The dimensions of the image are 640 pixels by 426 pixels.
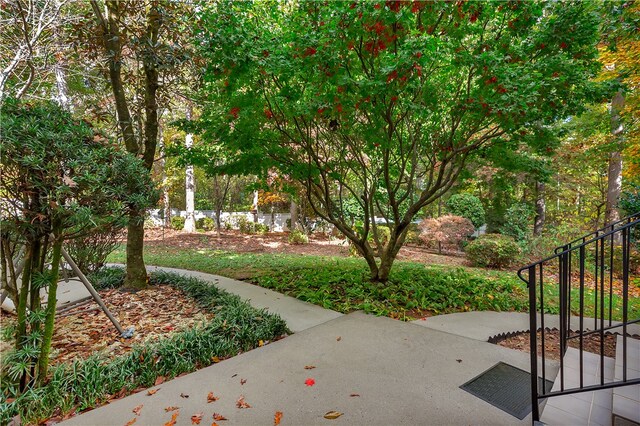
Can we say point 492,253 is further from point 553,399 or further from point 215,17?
point 215,17

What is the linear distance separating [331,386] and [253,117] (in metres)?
3.62

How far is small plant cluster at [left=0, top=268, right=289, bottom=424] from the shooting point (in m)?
2.15

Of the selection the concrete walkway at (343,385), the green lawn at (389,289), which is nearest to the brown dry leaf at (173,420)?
the concrete walkway at (343,385)

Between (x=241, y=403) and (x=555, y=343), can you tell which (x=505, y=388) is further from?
(x=241, y=403)

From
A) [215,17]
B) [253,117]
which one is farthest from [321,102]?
[215,17]

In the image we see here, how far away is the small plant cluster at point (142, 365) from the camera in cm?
215

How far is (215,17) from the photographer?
12.3 ft

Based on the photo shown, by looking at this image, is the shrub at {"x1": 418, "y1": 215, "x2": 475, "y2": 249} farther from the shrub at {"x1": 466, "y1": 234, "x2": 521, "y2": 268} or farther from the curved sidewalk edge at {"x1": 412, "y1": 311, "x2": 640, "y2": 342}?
the curved sidewalk edge at {"x1": 412, "y1": 311, "x2": 640, "y2": 342}

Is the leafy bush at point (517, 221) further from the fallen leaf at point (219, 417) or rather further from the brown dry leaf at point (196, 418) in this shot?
the brown dry leaf at point (196, 418)

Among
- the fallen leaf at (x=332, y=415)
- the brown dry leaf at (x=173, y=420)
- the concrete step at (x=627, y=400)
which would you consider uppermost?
the concrete step at (x=627, y=400)

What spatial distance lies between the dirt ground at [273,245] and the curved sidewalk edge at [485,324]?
460 cm

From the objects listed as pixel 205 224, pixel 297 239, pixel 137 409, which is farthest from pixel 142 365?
pixel 205 224

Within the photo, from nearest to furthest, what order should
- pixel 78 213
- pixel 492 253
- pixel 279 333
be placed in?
1. pixel 78 213
2. pixel 279 333
3. pixel 492 253

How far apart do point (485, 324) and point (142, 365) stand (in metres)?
4.01
